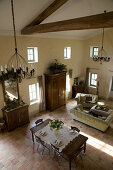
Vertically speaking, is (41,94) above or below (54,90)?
below

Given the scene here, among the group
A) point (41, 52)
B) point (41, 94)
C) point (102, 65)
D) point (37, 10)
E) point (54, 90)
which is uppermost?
point (37, 10)

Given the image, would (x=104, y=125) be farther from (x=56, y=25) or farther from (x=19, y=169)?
(x=56, y=25)

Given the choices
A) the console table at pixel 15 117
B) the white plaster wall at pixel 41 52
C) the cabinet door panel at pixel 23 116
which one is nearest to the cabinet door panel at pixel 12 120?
the console table at pixel 15 117

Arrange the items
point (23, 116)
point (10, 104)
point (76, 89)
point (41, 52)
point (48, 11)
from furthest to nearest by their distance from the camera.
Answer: point (76, 89), point (41, 52), point (23, 116), point (10, 104), point (48, 11)

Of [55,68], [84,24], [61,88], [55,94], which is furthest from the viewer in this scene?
[61,88]

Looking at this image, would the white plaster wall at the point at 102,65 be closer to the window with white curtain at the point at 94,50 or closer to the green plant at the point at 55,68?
the window with white curtain at the point at 94,50

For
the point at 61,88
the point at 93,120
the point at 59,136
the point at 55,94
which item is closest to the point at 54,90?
the point at 55,94

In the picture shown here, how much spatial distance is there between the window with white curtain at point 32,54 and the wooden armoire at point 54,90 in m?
1.21

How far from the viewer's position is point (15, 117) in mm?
6215

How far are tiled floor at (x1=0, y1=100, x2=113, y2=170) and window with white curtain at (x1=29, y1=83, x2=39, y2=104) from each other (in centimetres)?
177

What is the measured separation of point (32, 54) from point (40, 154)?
5.07 metres

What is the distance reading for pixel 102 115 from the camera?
6980 millimetres

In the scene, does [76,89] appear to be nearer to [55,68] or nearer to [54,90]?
[54,90]

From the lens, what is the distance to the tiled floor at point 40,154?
435 cm
